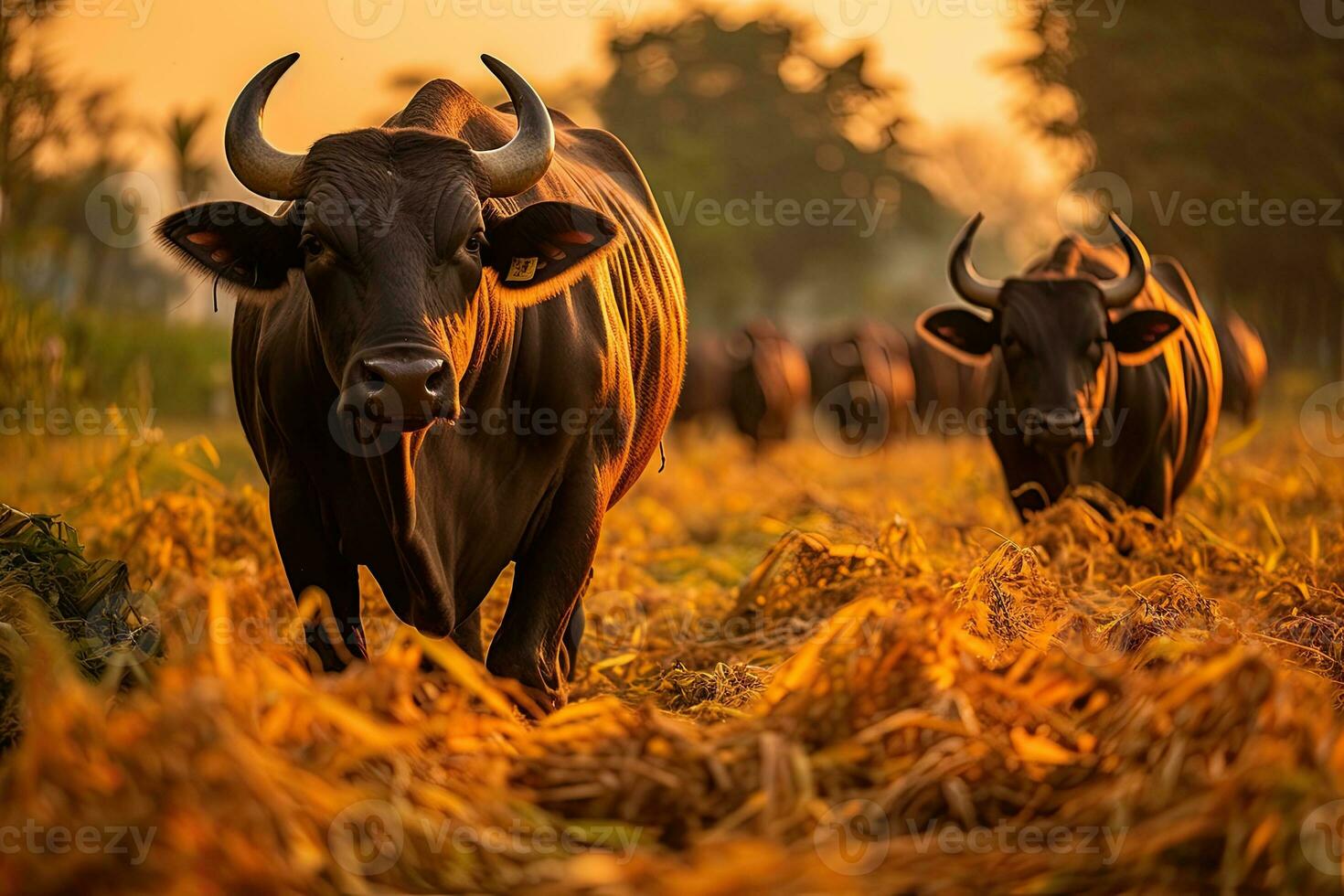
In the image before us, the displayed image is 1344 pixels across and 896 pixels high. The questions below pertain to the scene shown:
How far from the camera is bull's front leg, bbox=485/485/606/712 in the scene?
15.0 ft

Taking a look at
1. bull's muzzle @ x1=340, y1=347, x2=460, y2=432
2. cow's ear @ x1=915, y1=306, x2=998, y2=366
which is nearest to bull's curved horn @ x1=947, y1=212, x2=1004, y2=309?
cow's ear @ x1=915, y1=306, x2=998, y2=366

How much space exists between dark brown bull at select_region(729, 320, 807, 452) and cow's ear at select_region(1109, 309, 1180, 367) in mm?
12896

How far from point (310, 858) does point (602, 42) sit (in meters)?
53.4

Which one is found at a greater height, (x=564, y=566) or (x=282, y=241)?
(x=282, y=241)

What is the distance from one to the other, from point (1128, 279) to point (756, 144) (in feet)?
156

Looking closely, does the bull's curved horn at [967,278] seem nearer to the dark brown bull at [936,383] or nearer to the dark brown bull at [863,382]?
the dark brown bull at [863,382]

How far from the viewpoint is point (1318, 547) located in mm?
6773

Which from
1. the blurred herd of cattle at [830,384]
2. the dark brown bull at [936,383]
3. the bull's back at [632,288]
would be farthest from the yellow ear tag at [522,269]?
the dark brown bull at [936,383]

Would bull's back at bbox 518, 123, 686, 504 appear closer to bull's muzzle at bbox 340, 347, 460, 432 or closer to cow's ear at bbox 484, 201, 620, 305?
cow's ear at bbox 484, 201, 620, 305

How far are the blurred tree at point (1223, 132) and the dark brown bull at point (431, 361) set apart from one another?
21764mm

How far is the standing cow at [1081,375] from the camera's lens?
7.00 m

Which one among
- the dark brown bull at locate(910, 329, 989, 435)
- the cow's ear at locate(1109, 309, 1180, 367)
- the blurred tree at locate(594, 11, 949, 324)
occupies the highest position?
the cow's ear at locate(1109, 309, 1180, 367)

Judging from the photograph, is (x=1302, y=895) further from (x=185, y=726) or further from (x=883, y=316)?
(x=883, y=316)

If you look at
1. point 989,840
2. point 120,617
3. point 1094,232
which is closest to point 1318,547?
point 989,840
